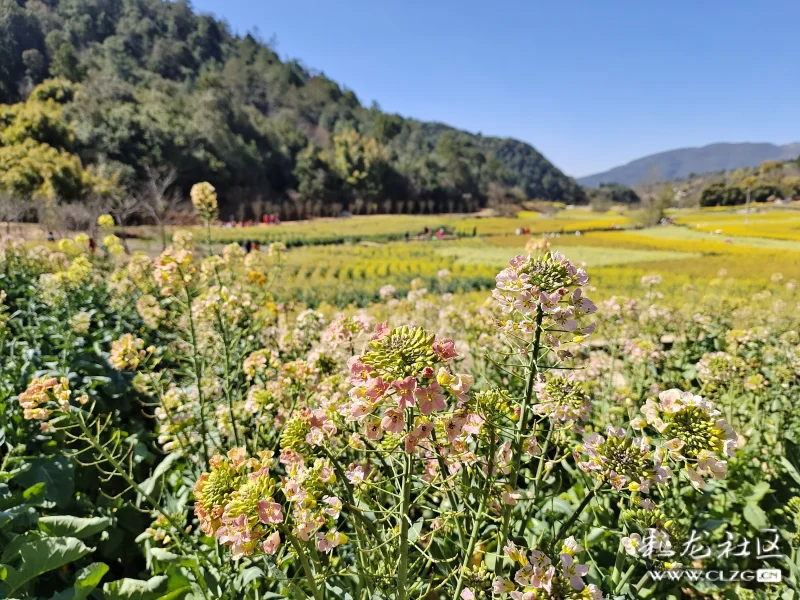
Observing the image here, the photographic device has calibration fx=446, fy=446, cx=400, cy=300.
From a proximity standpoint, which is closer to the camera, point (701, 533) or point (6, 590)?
point (6, 590)

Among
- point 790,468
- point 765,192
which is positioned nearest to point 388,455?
point 790,468

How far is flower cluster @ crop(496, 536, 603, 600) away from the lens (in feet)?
3.50

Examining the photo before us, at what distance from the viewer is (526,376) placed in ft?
4.55

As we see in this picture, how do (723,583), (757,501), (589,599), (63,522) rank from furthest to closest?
(757,501), (723,583), (63,522), (589,599)

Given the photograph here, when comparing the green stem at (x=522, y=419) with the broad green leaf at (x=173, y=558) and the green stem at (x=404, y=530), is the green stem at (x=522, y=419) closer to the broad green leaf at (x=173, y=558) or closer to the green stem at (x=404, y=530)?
the green stem at (x=404, y=530)

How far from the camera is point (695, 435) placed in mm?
1138

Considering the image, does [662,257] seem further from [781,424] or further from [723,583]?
[723,583]

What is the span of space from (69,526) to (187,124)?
1934 inches

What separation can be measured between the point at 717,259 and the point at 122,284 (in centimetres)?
2423

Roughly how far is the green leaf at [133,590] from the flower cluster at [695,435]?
211 centimetres

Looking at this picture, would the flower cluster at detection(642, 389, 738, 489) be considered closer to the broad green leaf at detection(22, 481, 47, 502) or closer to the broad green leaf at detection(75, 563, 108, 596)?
the broad green leaf at detection(75, 563, 108, 596)

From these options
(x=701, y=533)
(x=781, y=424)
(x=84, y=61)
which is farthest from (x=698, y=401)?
(x=84, y=61)

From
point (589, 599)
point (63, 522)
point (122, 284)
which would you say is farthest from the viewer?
point (122, 284)

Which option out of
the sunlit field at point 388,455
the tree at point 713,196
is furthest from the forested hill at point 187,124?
the tree at point 713,196
